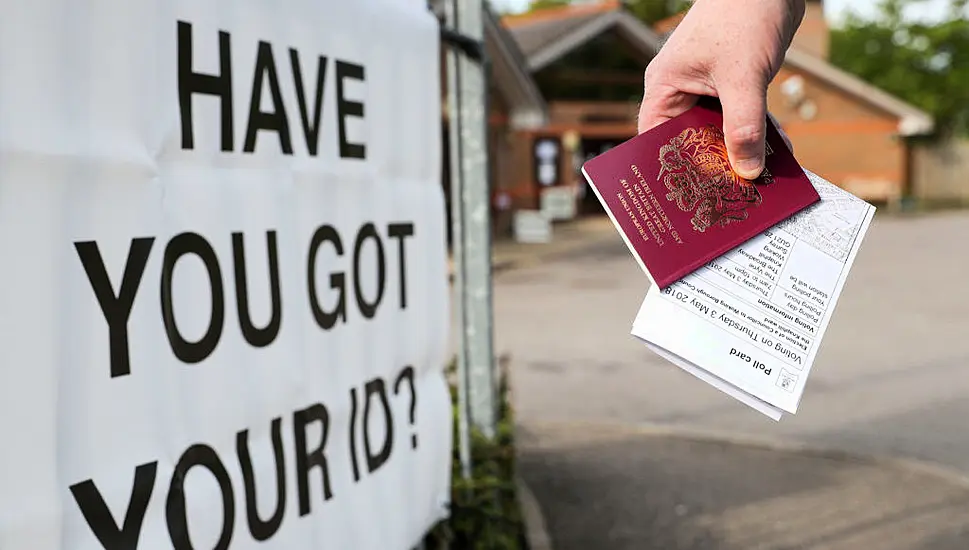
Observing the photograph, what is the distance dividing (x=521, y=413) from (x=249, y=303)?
15.4 ft

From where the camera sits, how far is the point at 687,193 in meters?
1.52

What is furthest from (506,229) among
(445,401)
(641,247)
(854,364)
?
(641,247)

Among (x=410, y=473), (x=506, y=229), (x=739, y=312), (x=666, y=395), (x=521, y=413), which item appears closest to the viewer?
(x=739, y=312)

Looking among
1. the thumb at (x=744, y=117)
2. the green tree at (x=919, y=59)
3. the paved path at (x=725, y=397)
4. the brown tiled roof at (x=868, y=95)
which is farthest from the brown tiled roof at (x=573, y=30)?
the thumb at (x=744, y=117)

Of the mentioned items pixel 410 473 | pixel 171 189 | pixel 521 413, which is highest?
pixel 171 189

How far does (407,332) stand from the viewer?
2951mm

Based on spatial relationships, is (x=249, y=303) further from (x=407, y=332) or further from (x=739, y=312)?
(x=739, y=312)

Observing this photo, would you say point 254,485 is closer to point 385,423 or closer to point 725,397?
point 385,423

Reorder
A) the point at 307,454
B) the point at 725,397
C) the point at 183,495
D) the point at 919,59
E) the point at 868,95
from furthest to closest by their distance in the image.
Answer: the point at 919,59, the point at 868,95, the point at 725,397, the point at 307,454, the point at 183,495

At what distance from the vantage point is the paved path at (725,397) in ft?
17.2

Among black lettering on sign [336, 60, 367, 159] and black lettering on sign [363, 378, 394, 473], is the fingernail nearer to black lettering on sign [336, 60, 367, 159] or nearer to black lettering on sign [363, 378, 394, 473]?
black lettering on sign [336, 60, 367, 159]

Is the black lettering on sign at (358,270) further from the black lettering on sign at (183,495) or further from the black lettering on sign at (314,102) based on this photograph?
the black lettering on sign at (183,495)

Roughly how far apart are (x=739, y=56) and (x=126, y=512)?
1.29m

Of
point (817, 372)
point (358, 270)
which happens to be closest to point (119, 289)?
point (358, 270)
